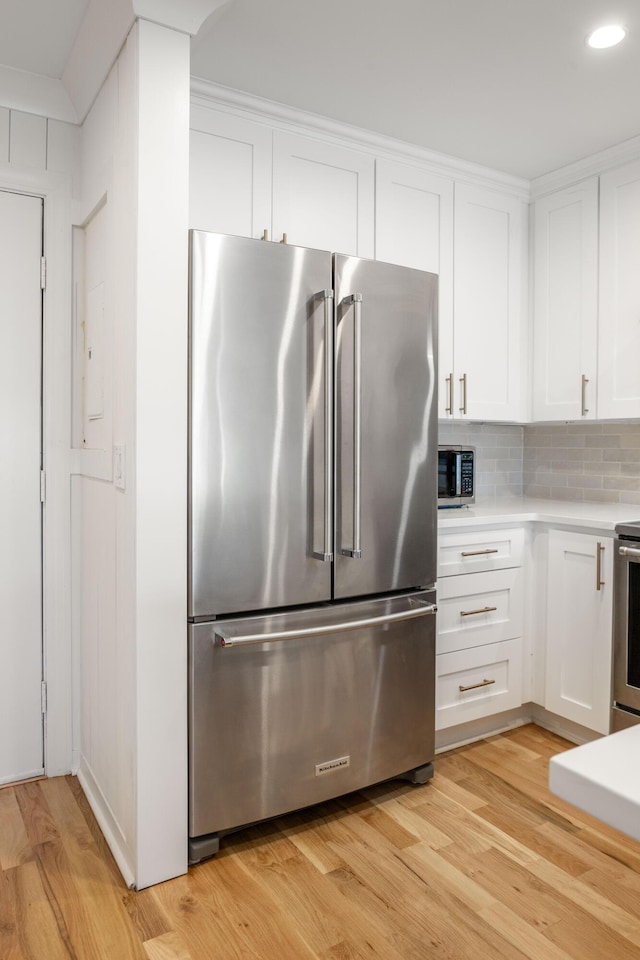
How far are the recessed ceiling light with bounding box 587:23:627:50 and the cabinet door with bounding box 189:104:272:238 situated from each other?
1.11 metres

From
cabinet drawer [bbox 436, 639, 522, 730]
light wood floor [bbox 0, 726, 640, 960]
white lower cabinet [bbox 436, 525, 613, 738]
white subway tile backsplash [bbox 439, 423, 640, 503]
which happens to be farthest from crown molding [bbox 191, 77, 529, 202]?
light wood floor [bbox 0, 726, 640, 960]

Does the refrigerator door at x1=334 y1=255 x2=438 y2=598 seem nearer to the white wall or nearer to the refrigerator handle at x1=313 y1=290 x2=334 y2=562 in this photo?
the refrigerator handle at x1=313 y1=290 x2=334 y2=562

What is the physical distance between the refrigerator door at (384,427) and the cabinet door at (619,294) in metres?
0.99

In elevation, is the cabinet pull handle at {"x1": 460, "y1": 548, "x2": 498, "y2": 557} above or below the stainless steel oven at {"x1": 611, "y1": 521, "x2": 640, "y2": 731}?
above

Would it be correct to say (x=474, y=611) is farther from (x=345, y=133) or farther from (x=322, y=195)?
(x=345, y=133)

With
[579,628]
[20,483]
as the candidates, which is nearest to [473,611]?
[579,628]

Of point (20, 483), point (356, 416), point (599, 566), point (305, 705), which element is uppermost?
point (356, 416)

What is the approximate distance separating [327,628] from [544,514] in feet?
4.00

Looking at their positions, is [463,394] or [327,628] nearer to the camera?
[327,628]

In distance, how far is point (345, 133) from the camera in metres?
2.61

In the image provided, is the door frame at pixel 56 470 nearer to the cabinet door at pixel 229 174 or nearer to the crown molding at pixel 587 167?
the cabinet door at pixel 229 174

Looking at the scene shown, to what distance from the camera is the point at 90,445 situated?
2314mm

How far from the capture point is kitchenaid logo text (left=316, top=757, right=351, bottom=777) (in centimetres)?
210

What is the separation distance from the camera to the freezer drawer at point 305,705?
1.90 m
